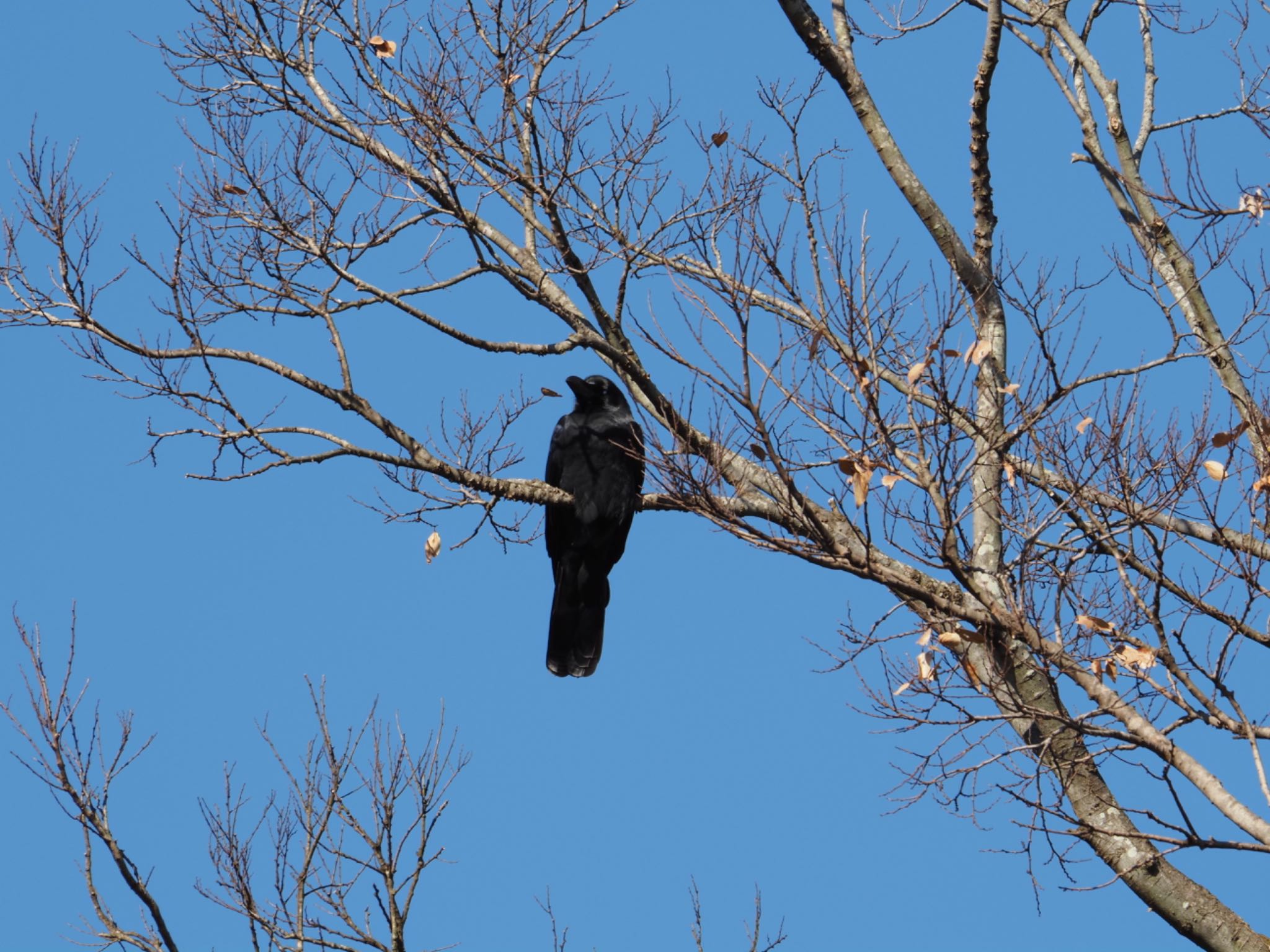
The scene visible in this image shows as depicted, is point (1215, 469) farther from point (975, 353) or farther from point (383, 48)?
point (383, 48)

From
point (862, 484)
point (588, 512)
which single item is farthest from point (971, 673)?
point (588, 512)

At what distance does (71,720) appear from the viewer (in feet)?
18.9

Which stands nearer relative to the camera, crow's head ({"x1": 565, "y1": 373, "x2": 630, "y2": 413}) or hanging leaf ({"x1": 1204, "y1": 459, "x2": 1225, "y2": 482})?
hanging leaf ({"x1": 1204, "y1": 459, "x2": 1225, "y2": 482})

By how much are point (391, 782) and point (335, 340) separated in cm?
218

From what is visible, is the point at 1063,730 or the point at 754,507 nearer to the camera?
the point at 1063,730

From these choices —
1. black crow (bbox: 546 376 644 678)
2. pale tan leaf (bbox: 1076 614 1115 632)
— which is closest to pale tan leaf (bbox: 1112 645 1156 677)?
pale tan leaf (bbox: 1076 614 1115 632)

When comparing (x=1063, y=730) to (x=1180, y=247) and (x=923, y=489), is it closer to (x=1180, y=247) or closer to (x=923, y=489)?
(x=923, y=489)

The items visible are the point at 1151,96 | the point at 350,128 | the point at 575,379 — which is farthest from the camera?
the point at 1151,96

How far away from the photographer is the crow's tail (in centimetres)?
823

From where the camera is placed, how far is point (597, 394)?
8078 millimetres

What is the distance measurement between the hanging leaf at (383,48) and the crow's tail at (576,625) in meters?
3.16

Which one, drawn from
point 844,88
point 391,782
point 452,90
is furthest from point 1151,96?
point 391,782

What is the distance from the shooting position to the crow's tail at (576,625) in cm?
823

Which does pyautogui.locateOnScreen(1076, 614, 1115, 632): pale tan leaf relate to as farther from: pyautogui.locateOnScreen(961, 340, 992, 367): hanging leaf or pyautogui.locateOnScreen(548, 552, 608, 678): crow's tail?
pyautogui.locateOnScreen(548, 552, 608, 678): crow's tail
